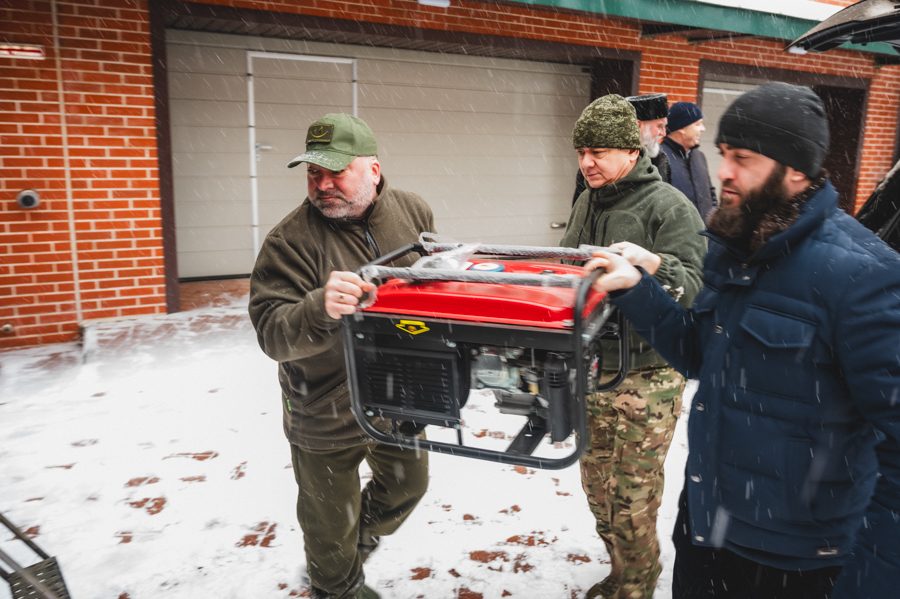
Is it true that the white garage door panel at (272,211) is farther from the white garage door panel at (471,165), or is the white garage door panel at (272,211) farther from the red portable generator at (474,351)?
the red portable generator at (474,351)

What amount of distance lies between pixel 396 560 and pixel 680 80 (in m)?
7.86

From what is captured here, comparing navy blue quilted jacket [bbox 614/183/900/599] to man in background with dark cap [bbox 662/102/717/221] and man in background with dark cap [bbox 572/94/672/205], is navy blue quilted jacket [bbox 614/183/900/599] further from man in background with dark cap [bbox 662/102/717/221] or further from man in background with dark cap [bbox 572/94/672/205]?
man in background with dark cap [bbox 662/102/717/221]

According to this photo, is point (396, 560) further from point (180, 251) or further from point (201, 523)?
point (180, 251)

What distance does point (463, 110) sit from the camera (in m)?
8.55

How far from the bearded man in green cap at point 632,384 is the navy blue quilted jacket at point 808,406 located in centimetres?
68

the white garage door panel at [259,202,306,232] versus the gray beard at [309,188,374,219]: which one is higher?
the gray beard at [309,188,374,219]

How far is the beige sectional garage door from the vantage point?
7043 mm

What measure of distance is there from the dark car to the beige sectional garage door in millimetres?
6056

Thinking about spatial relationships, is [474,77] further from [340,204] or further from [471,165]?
[340,204]

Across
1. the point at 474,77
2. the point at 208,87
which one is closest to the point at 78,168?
the point at 208,87

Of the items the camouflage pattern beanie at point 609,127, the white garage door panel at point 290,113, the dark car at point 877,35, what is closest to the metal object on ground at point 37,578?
the camouflage pattern beanie at point 609,127

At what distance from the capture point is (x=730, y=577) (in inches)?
69.2

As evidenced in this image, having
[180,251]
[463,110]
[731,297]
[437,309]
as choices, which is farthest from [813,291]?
[463,110]

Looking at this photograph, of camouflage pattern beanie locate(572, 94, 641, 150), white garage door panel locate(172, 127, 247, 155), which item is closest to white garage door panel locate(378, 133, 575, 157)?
white garage door panel locate(172, 127, 247, 155)
